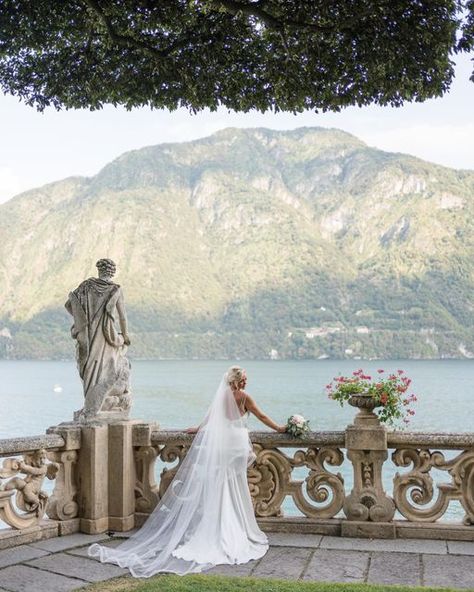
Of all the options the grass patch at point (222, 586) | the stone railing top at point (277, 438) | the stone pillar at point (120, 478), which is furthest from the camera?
the stone pillar at point (120, 478)

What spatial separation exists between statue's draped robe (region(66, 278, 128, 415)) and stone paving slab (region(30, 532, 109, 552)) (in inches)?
49.1

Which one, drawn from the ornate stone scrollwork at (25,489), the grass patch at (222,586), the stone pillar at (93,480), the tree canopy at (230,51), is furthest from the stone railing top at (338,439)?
the tree canopy at (230,51)

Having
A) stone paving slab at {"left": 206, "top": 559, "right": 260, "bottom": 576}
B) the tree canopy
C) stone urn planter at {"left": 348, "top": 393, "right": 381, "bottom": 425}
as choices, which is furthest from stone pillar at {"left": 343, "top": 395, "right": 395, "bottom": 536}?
the tree canopy

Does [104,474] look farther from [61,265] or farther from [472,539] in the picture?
[61,265]

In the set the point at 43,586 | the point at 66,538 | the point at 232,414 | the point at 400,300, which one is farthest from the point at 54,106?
the point at 400,300

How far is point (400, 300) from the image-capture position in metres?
157

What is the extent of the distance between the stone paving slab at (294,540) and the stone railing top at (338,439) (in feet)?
2.89

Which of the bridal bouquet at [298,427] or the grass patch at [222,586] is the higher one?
the bridal bouquet at [298,427]

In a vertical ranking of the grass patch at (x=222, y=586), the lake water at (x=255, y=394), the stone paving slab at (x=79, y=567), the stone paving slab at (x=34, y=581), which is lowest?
the lake water at (x=255, y=394)

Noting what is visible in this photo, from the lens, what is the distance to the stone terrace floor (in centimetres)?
629

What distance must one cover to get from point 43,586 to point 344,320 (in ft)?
516

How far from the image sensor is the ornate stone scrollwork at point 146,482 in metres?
8.46

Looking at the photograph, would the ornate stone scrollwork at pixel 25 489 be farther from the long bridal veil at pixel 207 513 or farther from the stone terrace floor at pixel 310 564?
the long bridal veil at pixel 207 513

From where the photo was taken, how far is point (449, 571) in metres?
6.50
